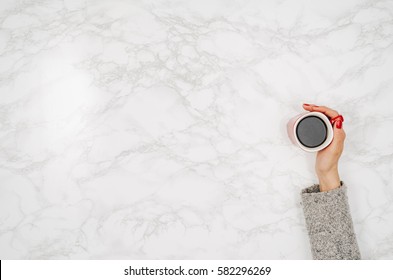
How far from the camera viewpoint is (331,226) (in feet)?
3.28

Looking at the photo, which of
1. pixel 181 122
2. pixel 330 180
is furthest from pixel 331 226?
pixel 181 122

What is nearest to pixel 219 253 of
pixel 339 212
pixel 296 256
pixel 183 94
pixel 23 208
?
pixel 296 256

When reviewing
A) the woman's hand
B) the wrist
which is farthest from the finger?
the wrist

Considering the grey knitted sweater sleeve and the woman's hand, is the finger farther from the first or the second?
the grey knitted sweater sleeve

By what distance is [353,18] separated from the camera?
1177mm

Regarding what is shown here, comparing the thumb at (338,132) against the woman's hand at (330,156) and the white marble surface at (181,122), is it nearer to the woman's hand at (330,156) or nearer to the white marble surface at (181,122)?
the woman's hand at (330,156)

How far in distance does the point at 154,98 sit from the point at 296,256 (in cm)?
60

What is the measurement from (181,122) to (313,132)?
36 centimetres

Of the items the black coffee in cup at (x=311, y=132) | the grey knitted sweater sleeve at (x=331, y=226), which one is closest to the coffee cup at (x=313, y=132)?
the black coffee in cup at (x=311, y=132)

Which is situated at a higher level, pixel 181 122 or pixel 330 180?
pixel 181 122

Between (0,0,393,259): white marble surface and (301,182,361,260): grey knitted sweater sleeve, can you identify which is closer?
(301,182,361,260): grey knitted sweater sleeve

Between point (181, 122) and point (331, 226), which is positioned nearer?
point (331, 226)

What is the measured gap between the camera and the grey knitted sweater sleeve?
0.99 meters

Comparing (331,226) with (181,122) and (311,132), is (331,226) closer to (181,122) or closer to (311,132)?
(311,132)
